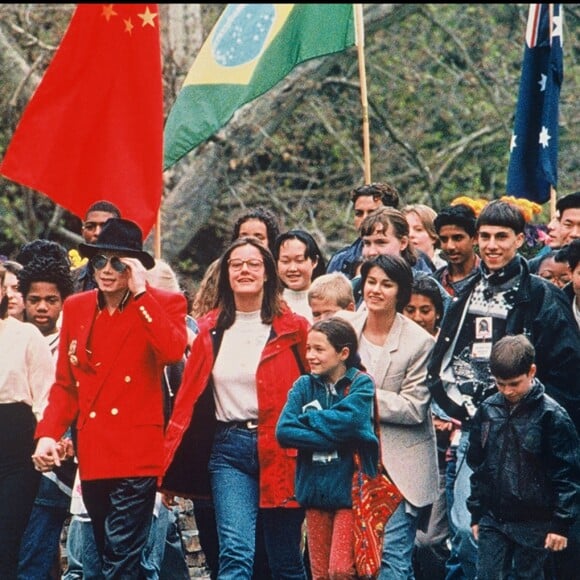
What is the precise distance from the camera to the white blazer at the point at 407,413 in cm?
1000

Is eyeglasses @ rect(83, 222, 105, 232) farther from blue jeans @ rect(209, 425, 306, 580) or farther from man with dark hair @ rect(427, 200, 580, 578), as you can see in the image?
man with dark hair @ rect(427, 200, 580, 578)

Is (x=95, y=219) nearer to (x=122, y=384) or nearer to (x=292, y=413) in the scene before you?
(x=122, y=384)

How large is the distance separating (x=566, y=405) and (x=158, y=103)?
13.8 ft

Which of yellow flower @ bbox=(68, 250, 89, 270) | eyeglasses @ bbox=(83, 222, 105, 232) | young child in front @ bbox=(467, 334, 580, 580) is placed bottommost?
young child in front @ bbox=(467, 334, 580, 580)

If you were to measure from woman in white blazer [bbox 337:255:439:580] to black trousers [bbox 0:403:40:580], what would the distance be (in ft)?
6.40

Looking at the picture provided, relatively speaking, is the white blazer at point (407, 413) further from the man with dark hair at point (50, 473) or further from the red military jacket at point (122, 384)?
the man with dark hair at point (50, 473)

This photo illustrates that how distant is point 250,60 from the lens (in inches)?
550

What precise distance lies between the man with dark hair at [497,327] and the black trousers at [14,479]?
7.71 feet

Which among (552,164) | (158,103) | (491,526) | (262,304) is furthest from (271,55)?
(491,526)

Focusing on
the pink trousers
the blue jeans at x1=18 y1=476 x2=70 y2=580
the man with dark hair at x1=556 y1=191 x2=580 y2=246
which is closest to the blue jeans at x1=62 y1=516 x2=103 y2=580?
the blue jeans at x1=18 y1=476 x2=70 y2=580

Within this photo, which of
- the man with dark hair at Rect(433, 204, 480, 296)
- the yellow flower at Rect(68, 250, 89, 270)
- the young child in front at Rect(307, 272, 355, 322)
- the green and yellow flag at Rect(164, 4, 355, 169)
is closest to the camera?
the young child in front at Rect(307, 272, 355, 322)

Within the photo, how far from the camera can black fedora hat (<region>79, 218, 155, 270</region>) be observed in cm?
997

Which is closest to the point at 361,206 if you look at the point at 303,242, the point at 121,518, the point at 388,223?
the point at 303,242

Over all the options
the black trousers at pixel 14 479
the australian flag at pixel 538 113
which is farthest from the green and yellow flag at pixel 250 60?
the black trousers at pixel 14 479
